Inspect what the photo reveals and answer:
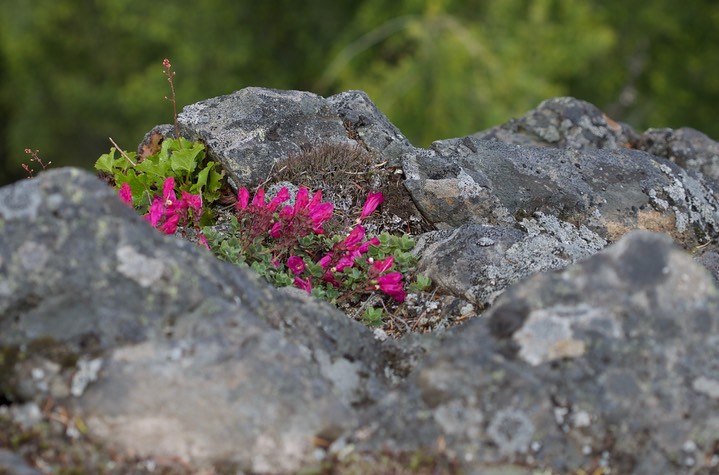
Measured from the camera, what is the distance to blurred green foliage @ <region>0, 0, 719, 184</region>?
23562 millimetres

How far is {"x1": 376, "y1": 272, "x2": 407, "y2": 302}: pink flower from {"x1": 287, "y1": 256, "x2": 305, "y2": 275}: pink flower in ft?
1.19

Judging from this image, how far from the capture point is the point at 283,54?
28.6 m

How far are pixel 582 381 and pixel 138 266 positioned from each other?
139 centimetres

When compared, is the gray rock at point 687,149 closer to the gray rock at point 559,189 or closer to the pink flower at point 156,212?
the gray rock at point 559,189

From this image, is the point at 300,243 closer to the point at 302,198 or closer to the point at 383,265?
the point at 302,198

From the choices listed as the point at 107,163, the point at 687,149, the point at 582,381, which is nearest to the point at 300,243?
the point at 107,163

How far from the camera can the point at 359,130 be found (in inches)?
201

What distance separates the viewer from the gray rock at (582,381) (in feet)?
8.97

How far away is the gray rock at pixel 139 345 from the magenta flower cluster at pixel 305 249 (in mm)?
1171

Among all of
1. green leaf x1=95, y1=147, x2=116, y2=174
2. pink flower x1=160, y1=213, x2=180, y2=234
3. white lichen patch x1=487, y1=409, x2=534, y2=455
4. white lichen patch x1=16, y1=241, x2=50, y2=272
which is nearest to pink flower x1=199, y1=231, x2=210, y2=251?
pink flower x1=160, y1=213, x2=180, y2=234

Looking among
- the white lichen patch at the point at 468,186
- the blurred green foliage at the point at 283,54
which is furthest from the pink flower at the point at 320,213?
the blurred green foliage at the point at 283,54

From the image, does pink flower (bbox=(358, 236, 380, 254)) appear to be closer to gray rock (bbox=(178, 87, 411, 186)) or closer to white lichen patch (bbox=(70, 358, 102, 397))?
gray rock (bbox=(178, 87, 411, 186))

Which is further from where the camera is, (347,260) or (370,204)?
(370,204)

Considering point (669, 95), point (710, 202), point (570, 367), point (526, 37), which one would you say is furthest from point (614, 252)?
point (669, 95)
